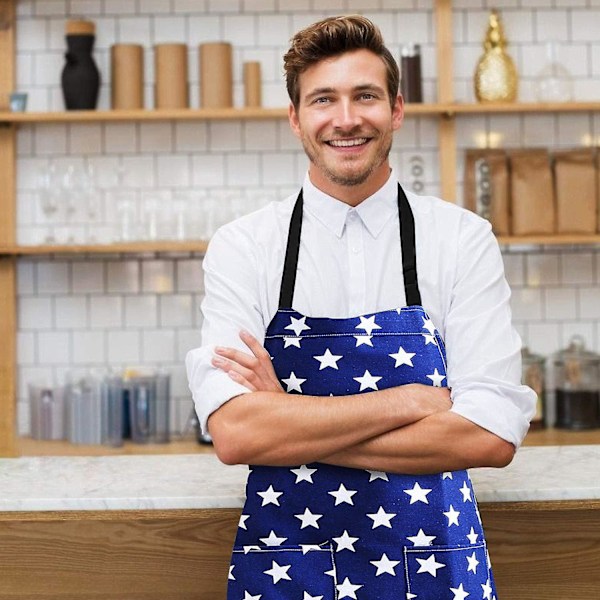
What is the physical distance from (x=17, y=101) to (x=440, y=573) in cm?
289

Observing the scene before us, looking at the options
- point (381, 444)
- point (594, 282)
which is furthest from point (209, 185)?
point (381, 444)

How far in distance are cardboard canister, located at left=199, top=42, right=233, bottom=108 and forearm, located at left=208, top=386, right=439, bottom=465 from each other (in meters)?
2.45

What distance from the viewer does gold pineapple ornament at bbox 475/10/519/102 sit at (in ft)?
12.7

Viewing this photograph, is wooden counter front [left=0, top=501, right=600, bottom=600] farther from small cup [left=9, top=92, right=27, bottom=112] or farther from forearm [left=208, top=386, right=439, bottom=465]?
small cup [left=9, top=92, right=27, bottom=112]

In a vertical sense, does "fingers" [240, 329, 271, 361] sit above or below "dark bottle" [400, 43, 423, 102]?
below

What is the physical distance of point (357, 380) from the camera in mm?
1630

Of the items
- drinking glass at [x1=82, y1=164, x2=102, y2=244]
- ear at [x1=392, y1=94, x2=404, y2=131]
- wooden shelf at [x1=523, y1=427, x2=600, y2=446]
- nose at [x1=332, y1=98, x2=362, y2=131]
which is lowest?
wooden shelf at [x1=523, y1=427, x2=600, y2=446]

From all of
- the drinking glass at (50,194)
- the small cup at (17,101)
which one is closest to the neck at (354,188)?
the drinking glass at (50,194)

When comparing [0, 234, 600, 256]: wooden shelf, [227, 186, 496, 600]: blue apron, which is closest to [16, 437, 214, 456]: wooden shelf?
[0, 234, 600, 256]: wooden shelf

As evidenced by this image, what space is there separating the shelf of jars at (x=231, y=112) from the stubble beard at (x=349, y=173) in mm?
2011

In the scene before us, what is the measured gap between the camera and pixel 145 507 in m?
1.77

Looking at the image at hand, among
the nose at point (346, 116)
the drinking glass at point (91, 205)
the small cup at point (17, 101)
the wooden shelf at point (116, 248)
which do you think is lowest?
the wooden shelf at point (116, 248)

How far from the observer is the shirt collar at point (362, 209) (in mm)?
1821

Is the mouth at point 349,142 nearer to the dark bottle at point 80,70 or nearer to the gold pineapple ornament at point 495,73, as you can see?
the gold pineapple ornament at point 495,73
